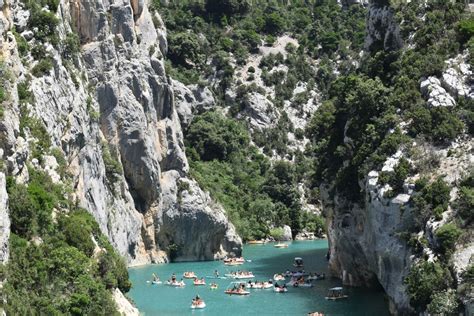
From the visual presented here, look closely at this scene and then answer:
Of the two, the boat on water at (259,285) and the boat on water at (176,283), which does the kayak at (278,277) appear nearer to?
the boat on water at (259,285)

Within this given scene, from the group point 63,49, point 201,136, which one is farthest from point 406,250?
point 201,136

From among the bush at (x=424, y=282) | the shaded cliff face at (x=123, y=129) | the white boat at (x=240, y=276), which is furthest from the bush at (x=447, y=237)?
the white boat at (x=240, y=276)

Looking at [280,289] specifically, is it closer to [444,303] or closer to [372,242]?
[372,242]

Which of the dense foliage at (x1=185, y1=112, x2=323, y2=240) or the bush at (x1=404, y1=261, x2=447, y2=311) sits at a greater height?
the dense foliage at (x1=185, y1=112, x2=323, y2=240)

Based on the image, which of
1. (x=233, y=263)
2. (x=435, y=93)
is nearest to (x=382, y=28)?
(x=435, y=93)

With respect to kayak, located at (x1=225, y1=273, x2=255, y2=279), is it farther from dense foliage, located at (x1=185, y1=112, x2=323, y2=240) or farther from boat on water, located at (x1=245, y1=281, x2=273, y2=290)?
dense foliage, located at (x1=185, y1=112, x2=323, y2=240)

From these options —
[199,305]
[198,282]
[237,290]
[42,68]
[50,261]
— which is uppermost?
[42,68]

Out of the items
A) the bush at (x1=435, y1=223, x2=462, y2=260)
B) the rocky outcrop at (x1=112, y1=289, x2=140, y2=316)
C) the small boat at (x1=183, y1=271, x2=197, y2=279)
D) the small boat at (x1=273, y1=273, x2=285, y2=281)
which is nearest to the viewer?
the bush at (x1=435, y1=223, x2=462, y2=260)

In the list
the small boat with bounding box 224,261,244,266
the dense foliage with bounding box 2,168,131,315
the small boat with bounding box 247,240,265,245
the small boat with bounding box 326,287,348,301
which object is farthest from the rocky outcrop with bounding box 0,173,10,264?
the small boat with bounding box 247,240,265,245
